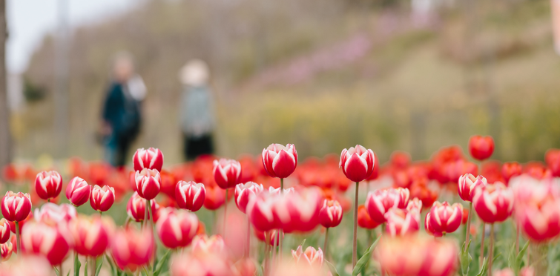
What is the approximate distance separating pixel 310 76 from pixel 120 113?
10.5m

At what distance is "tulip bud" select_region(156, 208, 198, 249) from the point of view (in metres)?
0.90

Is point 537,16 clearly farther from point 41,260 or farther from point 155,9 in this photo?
point 41,260

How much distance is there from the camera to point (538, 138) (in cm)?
661

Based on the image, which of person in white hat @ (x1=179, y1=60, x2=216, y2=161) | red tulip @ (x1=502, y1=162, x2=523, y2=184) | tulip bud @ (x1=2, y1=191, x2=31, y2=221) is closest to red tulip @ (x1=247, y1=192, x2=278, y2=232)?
tulip bud @ (x1=2, y1=191, x2=31, y2=221)

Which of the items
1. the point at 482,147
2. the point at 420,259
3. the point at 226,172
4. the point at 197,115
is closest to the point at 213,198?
the point at 226,172

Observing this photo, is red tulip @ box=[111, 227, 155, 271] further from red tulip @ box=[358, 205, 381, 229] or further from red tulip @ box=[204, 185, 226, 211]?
red tulip @ box=[358, 205, 381, 229]

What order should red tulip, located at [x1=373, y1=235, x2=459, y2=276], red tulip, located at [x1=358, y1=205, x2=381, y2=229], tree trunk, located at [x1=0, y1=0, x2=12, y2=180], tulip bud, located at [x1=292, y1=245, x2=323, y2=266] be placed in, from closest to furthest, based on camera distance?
1. red tulip, located at [x1=373, y1=235, x2=459, y2=276]
2. tulip bud, located at [x1=292, y1=245, x2=323, y2=266]
3. red tulip, located at [x1=358, y1=205, x2=381, y2=229]
4. tree trunk, located at [x1=0, y1=0, x2=12, y2=180]

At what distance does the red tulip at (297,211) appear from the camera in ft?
2.48

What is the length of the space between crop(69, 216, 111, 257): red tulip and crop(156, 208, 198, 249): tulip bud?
101mm

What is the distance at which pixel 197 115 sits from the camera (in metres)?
6.32

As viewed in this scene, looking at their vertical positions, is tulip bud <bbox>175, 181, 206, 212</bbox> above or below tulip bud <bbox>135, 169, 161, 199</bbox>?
below

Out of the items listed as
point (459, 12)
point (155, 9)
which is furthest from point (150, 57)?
point (459, 12)

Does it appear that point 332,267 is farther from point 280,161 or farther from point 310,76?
point 310,76

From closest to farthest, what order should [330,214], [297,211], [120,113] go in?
[297,211] < [330,214] < [120,113]
